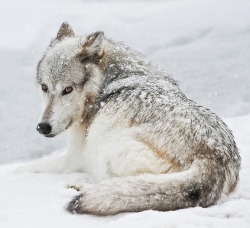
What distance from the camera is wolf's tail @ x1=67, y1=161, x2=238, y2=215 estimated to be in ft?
11.0

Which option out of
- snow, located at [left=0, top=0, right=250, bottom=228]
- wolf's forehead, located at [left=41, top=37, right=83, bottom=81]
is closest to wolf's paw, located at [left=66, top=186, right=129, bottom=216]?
snow, located at [left=0, top=0, right=250, bottom=228]

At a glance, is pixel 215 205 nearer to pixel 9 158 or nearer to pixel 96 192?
pixel 96 192

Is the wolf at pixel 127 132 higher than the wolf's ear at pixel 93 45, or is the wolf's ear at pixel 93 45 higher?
the wolf's ear at pixel 93 45

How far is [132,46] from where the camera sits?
12.6m

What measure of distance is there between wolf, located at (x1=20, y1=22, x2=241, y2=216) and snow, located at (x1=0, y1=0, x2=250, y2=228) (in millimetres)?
Answer: 274

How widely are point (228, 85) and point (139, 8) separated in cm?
468

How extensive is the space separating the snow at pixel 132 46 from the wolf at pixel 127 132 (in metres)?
0.27

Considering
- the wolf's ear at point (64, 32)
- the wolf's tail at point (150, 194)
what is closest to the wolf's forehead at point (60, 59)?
the wolf's ear at point (64, 32)

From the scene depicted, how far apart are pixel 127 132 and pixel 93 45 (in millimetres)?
1154

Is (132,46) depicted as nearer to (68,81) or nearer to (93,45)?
(93,45)

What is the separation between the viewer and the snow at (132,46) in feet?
14.9

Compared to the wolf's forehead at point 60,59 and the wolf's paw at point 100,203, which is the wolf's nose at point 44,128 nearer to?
the wolf's forehead at point 60,59

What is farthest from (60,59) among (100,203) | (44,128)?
(100,203)

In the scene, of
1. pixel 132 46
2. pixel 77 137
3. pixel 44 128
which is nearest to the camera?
pixel 44 128
